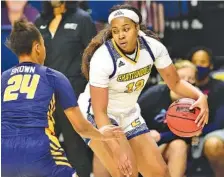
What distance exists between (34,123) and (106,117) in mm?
741

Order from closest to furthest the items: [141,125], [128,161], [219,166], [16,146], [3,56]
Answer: [16,146] → [128,161] → [141,125] → [219,166] → [3,56]

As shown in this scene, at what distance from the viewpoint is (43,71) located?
14.6 ft

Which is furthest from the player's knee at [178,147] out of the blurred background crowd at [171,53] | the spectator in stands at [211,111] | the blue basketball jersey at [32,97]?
the blue basketball jersey at [32,97]

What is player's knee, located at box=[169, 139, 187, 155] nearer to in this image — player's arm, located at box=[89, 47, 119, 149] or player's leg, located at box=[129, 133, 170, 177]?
player's leg, located at box=[129, 133, 170, 177]

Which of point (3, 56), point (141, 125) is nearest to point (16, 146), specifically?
point (141, 125)

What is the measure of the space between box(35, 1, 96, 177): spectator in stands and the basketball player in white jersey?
3.44 ft

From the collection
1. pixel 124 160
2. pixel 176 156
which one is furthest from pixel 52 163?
pixel 176 156

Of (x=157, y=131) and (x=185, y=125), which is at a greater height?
(x=185, y=125)

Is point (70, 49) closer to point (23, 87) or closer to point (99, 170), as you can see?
point (99, 170)

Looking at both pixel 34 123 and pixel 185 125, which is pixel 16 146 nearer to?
pixel 34 123

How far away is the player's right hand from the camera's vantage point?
492 centimetres

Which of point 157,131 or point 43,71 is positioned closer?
point 43,71

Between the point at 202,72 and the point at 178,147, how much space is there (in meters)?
0.81

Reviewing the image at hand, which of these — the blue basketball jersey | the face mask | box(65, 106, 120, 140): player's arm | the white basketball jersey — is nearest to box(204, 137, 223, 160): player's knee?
the face mask
